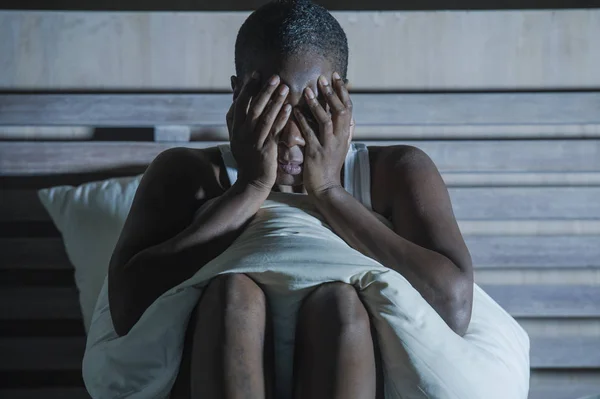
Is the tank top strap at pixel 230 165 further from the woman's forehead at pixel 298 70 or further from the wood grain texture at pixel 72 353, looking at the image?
the wood grain texture at pixel 72 353

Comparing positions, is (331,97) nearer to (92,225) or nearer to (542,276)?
(92,225)

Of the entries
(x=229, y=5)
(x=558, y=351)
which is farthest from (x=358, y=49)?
(x=558, y=351)

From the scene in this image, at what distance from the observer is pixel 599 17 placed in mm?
1641

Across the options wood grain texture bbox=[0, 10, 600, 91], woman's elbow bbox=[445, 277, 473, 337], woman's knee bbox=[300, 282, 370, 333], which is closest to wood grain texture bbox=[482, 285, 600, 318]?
wood grain texture bbox=[0, 10, 600, 91]

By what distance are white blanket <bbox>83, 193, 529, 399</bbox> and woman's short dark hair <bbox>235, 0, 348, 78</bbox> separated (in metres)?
0.31

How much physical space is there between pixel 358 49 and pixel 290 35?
586 millimetres

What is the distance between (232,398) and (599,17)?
1337mm

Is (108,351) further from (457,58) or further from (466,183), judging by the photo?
(457,58)

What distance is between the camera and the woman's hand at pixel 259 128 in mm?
1058

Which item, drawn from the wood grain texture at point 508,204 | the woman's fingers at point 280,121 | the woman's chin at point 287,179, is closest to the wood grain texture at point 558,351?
the wood grain texture at point 508,204

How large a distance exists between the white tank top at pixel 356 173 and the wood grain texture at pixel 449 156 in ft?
1.23

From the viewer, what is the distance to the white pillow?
1.39 metres

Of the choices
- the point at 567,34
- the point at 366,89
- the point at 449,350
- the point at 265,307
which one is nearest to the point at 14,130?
the point at 366,89

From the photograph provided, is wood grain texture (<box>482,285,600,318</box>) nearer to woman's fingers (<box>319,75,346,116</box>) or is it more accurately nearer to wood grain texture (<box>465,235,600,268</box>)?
wood grain texture (<box>465,235,600,268</box>)
